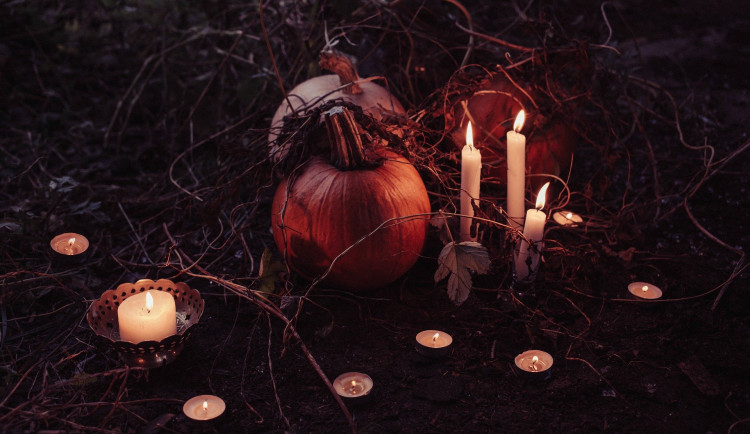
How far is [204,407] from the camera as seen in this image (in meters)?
1.75

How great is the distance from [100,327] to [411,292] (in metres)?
1.07

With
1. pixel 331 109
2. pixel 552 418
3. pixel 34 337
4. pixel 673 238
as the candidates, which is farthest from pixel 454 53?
pixel 34 337

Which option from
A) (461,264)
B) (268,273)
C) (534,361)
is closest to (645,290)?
(534,361)

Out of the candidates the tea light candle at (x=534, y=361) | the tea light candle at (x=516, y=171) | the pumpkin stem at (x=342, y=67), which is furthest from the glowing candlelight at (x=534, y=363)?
the pumpkin stem at (x=342, y=67)

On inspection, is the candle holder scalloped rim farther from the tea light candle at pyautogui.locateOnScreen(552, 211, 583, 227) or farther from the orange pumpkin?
the tea light candle at pyautogui.locateOnScreen(552, 211, 583, 227)

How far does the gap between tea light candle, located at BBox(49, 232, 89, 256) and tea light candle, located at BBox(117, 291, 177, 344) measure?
567 millimetres

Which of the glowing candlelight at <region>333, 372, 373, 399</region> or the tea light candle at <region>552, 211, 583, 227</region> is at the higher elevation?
the tea light candle at <region>552, 211, 583, 227</region>

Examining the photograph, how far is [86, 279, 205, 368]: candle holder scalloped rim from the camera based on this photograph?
1.86 m

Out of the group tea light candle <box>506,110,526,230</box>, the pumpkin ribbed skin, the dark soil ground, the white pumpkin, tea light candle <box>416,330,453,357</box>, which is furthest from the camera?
the white pumpkin

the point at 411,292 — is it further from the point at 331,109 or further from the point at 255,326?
the point at 331,109

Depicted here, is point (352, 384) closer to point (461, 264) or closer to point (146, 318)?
point (461, 264)

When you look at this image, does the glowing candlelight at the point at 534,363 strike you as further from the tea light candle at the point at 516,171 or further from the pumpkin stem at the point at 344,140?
the pumpkin stem at the point at 344,140

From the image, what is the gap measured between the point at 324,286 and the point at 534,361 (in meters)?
0.83

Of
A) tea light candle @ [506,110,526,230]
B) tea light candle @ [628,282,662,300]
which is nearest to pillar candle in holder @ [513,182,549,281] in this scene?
tea light candle @ [506,110,526,230]
